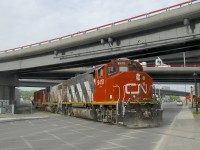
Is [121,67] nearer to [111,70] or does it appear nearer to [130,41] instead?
[111,70]

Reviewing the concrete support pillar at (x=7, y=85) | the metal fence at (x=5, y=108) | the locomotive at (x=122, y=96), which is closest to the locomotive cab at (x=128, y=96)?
the locomotive at (x=122, y=96)

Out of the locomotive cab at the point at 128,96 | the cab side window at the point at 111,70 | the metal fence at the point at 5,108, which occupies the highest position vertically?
the cab side window at the point at 111,70

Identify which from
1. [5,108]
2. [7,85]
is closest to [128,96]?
[5,108]

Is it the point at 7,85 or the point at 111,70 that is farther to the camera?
the point at 7,85

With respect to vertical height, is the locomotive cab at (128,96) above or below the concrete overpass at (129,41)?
below

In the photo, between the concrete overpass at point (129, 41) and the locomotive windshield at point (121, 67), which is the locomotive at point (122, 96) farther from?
the concrete overpass at point (129, 41)

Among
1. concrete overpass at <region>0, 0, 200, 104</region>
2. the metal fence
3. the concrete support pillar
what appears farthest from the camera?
the concrete support pillar

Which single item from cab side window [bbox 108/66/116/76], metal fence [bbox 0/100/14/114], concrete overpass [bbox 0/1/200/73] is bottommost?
metal fence [bbox 0/100/14/114]

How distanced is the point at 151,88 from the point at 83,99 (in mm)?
7105

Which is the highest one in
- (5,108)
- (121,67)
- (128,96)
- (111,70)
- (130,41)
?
(130,41)

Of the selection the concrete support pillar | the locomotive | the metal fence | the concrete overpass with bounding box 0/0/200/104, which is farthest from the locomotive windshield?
the concrete support pillar

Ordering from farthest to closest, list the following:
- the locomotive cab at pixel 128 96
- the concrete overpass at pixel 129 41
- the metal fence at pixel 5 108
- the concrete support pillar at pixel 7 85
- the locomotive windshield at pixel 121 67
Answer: the concrete support pillar at pixel 7 85 → the metal fence at pixel 5 108 → the concrete overpass at pixel 129 41 → the locomotive windshield at pixel 121 67 → the locomotive cab at pixel 128 96

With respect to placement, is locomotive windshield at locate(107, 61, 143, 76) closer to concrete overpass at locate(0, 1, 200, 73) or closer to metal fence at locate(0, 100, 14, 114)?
concrete overpass at locate(0, 1, 200, 73)

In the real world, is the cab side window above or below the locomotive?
above
